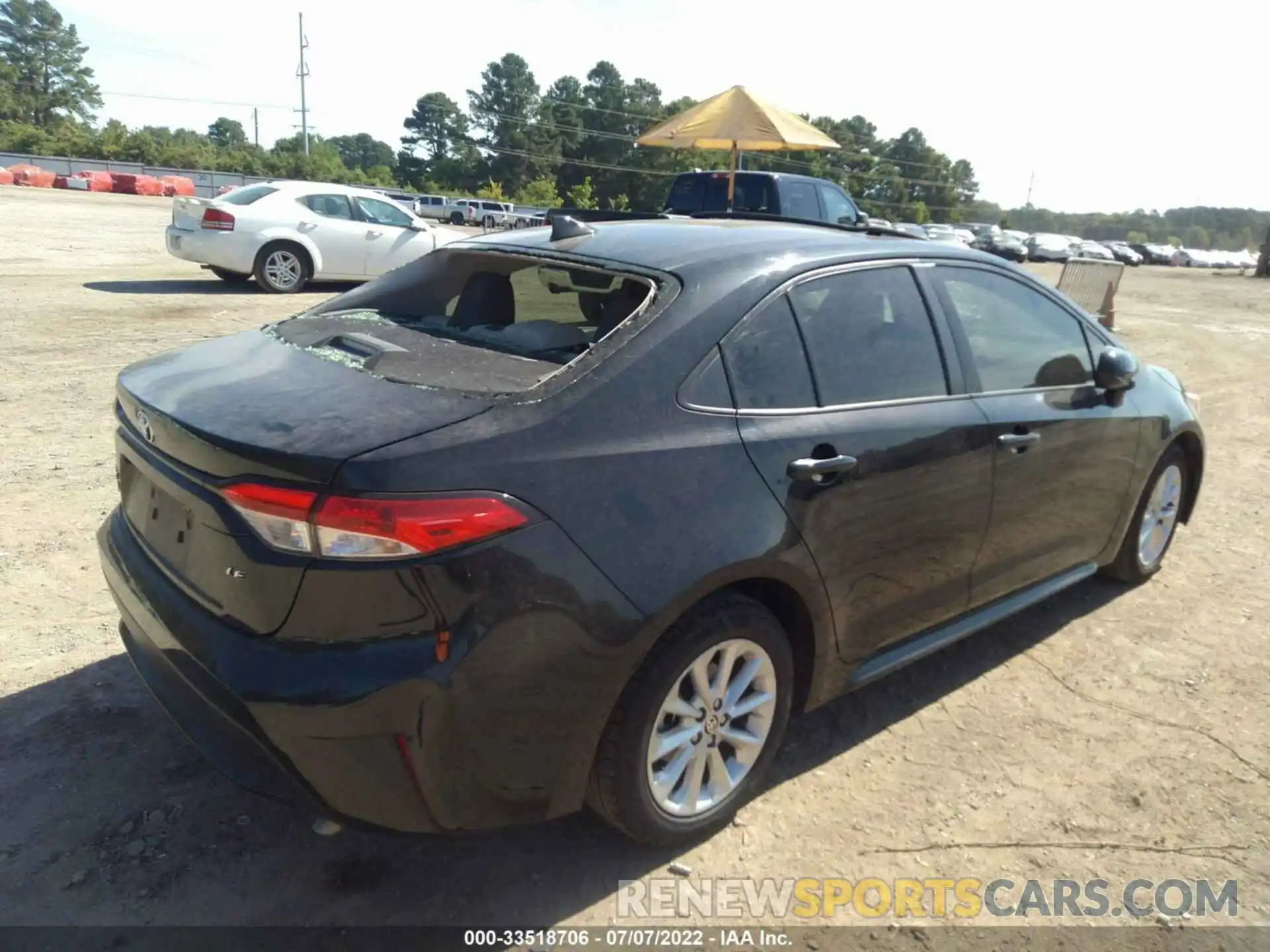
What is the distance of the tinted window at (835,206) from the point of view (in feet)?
43.5

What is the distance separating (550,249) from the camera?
307cm

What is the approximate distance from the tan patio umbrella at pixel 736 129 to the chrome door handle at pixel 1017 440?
9.36 meters

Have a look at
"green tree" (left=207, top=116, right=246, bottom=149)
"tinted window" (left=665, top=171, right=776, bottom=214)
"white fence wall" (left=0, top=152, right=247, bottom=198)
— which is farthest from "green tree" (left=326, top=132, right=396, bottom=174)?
"tinted window" (left=665, top=171, right=776, bottom=214)

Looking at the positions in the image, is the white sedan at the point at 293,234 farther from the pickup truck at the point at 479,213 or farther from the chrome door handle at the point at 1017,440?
the pickup truck at the point at 479,213

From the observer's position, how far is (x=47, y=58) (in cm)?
9319

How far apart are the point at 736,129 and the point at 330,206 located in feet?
17.8

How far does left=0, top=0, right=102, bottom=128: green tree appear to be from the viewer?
91688 millimetres

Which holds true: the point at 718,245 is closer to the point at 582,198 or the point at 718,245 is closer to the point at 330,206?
the point at 330,206

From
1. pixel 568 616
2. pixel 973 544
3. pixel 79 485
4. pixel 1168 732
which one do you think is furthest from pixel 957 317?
pixel 79 485

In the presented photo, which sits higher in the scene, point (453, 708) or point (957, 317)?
point (957, 317)

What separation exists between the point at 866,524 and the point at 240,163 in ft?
257

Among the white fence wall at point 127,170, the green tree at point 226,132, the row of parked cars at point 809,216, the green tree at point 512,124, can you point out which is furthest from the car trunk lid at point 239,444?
the green tree at point 226,132

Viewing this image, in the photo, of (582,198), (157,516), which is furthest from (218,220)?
(582,198)

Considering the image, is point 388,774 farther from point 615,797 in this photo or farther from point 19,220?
point 19,220
